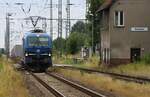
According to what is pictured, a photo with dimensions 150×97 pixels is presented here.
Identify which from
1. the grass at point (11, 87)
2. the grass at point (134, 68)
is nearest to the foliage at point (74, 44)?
the grass at point (134, 68)

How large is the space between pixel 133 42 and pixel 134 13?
3.05m

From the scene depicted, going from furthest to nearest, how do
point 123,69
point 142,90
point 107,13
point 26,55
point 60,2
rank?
point 60,2, point 107,13, point 123,69, point 26,55, point 142,90

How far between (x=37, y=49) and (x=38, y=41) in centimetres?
83

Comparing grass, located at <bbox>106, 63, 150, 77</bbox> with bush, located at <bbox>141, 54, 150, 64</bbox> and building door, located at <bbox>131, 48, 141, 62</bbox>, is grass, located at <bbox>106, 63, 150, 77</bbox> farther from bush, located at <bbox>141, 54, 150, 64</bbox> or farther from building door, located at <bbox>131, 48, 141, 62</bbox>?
building door, located at <bbox>131, 48, 141, 62</bbox>

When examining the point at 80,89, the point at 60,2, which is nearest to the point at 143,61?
the point at 60,2

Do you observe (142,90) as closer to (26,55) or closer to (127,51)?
(26,55)

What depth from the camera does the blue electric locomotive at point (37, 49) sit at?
143 ft

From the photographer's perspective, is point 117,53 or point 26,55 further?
point 117,53

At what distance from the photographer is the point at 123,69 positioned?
48000mm

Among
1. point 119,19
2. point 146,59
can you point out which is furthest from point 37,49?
point 119,19

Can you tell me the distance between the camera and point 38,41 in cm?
4428

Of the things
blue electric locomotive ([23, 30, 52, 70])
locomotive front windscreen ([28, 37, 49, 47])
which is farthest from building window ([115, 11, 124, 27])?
locomotive front windscreen ([28, 37, 49, 47])

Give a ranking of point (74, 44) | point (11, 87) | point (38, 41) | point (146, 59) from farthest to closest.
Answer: point (74, 44) → point (146, 59) → point (38, 41) → point (11, 87)

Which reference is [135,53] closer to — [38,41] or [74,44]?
[38,41]
